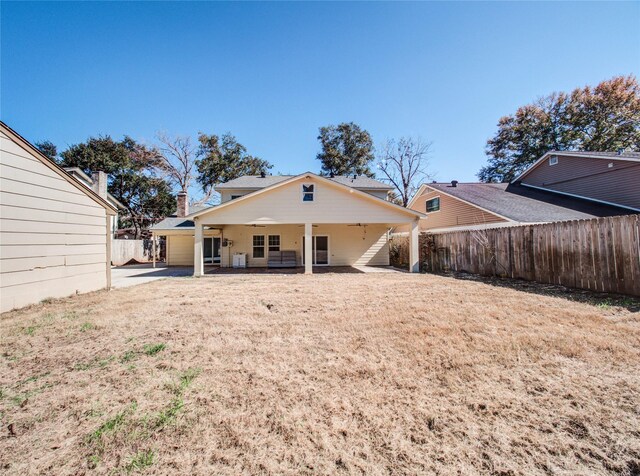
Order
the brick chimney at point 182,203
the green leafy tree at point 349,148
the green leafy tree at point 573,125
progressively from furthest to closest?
the green leafy tree at point 349,148
the green leafy tree at point 573,125
the brick chimney at point 182,203

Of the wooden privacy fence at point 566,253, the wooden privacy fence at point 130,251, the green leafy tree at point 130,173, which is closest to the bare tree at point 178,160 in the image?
the green leafy tree at point 130,173

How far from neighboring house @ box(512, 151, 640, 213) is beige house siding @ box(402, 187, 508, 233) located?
7.14 meters

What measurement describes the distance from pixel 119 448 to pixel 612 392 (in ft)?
14.6

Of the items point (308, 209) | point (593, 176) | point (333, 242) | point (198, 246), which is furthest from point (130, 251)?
point (593, 176)

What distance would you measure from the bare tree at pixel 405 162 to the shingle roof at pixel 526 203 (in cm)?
1262

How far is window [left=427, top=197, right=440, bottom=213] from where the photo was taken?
18258mm

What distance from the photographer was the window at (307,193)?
12.1m

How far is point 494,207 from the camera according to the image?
13.9 m

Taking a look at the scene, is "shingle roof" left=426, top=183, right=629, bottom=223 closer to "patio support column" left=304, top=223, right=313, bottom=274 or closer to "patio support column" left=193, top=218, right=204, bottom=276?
"patio support column" left=304, top=223, right=313, bottom=274

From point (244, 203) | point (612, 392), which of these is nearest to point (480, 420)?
point (612, 392)

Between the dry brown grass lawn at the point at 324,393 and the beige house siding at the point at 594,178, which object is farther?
the beige house siding at the point at 594,178

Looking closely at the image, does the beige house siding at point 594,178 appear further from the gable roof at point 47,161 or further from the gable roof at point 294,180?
the gable roof at point 47,161

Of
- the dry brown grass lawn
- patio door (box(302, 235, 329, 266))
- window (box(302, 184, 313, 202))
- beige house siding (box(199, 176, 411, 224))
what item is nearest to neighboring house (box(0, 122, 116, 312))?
the dry brown grass lawn

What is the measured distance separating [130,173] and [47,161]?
2535 cm
